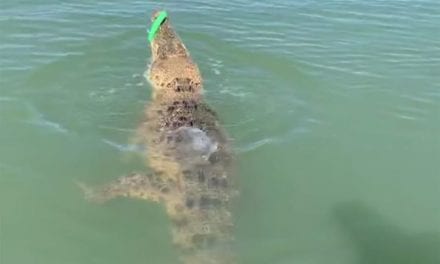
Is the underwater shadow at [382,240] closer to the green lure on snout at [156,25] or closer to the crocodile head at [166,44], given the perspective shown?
the crocodile head at [166,44]

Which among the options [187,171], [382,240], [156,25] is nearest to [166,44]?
[156,25]

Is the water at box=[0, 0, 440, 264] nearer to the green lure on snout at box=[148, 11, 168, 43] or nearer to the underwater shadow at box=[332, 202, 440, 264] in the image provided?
the underwater shadow at box=[332, 202, 440, 264]

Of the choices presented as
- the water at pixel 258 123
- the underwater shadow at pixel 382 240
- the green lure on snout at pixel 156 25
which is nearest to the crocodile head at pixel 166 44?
the green lure on snout at pixel 156 25

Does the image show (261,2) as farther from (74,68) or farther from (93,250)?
(93,250)

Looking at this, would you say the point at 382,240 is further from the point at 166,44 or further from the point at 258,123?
the point at 166,44

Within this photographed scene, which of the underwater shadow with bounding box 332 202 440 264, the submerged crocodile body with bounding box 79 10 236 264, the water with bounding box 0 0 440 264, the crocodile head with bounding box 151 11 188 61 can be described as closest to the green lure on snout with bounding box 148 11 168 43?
the crocodile head with bounding box 151 11 188 61
